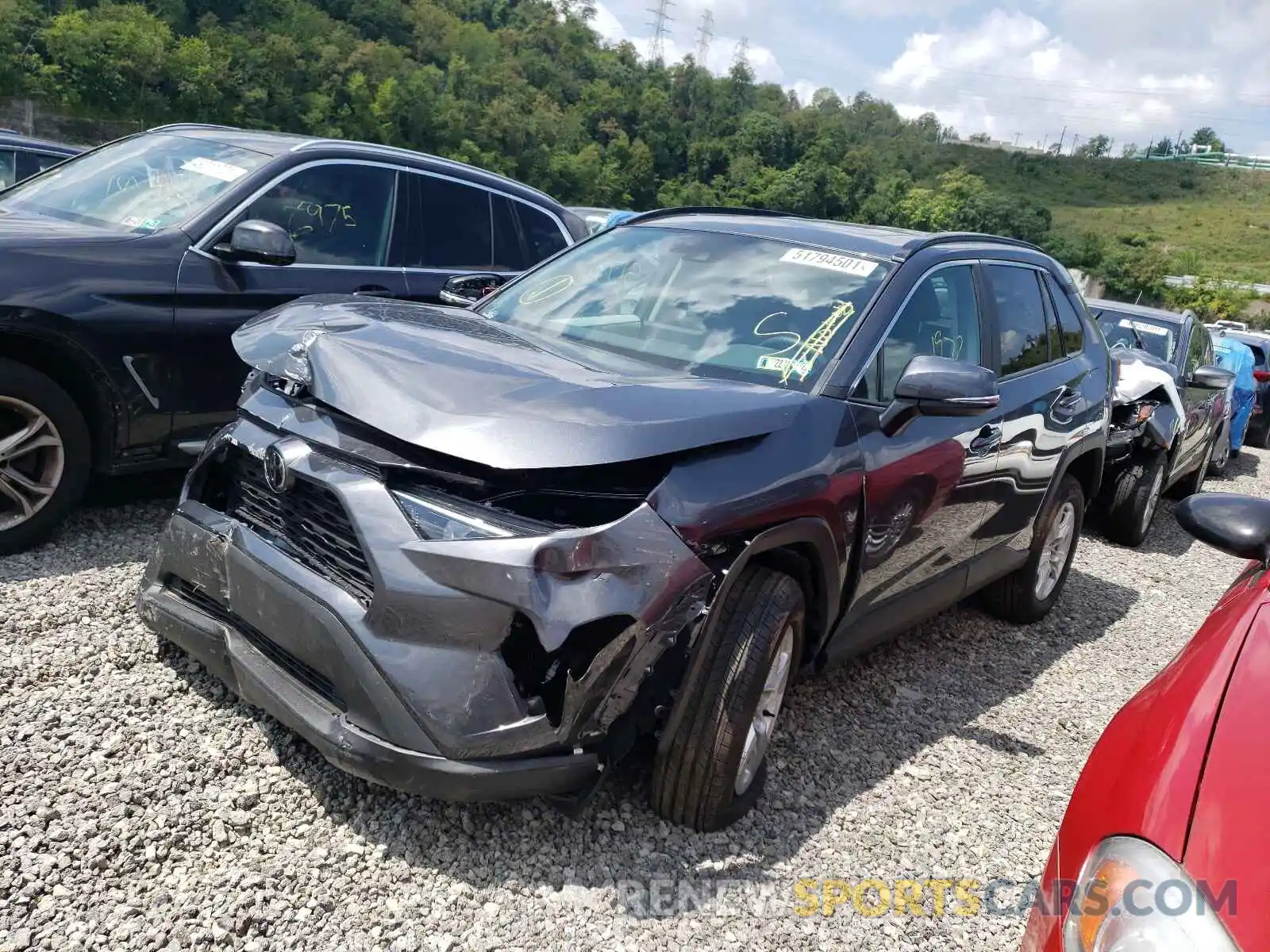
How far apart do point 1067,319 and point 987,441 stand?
1.57 metres

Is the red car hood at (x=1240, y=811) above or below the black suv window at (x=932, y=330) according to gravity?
below

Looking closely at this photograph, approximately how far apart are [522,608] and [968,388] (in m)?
1.62

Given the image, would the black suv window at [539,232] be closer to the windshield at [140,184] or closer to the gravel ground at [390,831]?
the windshield at [140,184]

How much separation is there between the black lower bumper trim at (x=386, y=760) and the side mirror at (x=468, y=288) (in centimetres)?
190

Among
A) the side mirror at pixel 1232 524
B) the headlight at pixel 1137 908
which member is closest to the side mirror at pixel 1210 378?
the side mirror at pixel 1232 524

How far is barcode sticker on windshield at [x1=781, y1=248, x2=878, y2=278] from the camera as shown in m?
3.56

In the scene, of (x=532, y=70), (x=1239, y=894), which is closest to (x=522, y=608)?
(x=1239, y=894)

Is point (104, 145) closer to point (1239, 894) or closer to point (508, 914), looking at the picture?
point (508, 914)

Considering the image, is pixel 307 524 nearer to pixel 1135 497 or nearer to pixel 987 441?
pixel 987 441

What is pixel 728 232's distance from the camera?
3912 mm

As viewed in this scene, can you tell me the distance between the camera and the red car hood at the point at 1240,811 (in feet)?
4.73

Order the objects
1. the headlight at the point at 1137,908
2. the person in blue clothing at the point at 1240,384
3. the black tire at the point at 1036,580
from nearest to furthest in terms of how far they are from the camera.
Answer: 1. the headlight at the point at 1137,908
2. the black tire at the point at 1036,580
3. the person in blue clothing at the point at 1240,384

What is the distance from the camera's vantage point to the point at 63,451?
402 cm

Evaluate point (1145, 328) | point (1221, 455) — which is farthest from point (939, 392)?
point (1221, 455)
